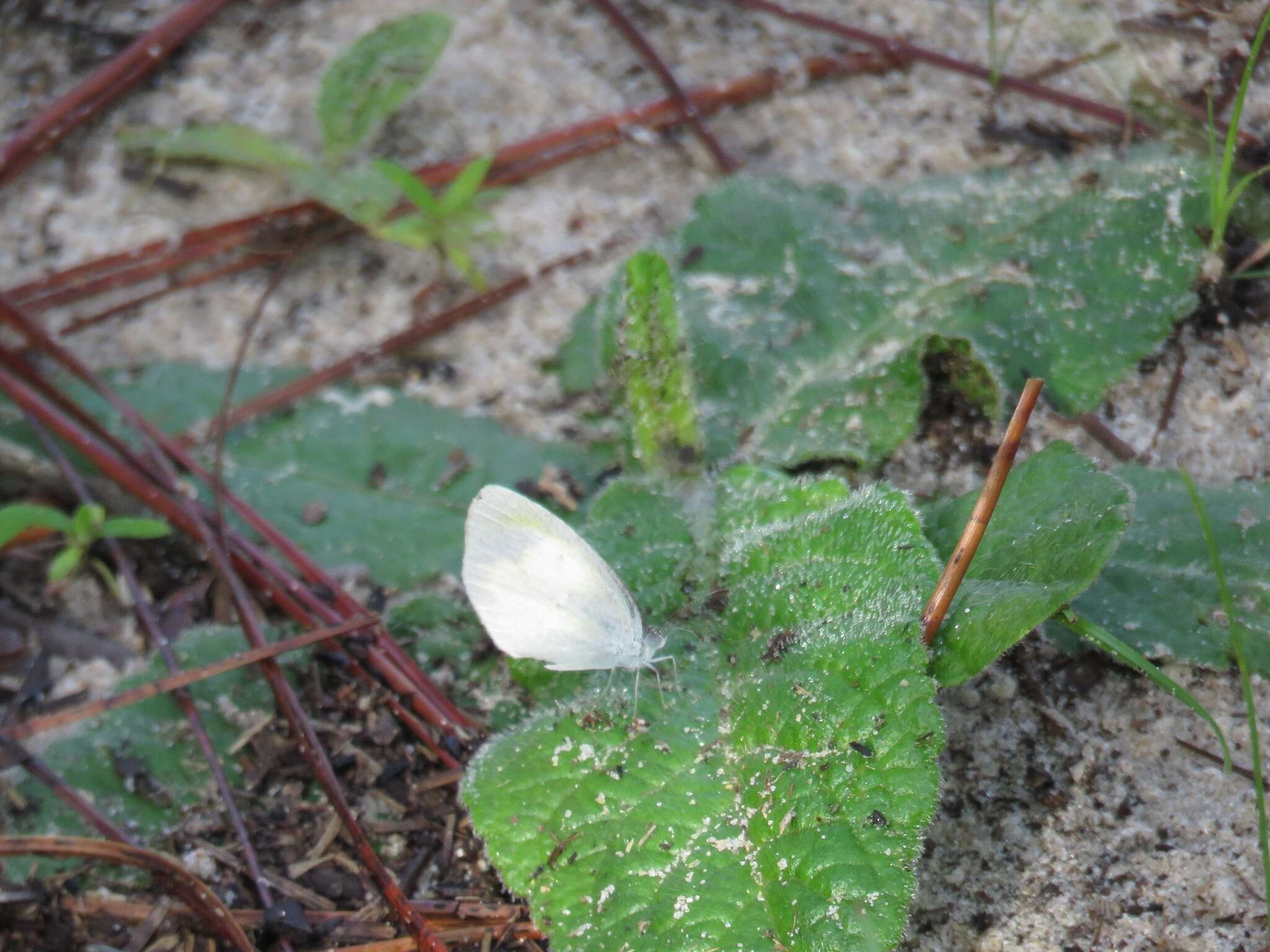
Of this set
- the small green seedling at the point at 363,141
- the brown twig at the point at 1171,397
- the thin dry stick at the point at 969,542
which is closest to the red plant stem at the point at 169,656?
the small green seedling at the point at 363,141

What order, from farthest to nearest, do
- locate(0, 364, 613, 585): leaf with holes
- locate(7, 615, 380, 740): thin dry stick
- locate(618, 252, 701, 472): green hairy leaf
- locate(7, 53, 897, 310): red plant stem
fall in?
locate(7, 53, 897, 310): red plant stem, locate(0, 364, 613, 585): leaf with holes, locate(618, 252, 701, 472): green hairy leaf, locate(7, 615, 380, 740): thin dry stick

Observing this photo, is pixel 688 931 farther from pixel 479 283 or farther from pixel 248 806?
pixel 479 283

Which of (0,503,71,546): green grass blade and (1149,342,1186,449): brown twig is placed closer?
(0,503,71,546): green grass blade

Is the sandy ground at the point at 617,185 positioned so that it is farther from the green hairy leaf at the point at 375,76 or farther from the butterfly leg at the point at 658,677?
the butterfly leg at the point at 658,677

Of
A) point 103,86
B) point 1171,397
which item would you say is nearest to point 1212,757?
point 1171,397

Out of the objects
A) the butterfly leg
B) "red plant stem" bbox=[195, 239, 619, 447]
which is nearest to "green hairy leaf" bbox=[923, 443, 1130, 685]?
the butterfly leg

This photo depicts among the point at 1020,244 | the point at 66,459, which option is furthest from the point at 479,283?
the point at 1020,244

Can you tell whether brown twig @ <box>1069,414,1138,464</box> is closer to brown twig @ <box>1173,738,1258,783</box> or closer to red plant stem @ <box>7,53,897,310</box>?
brown twig @ <box>1173,738,1258,783</box>
